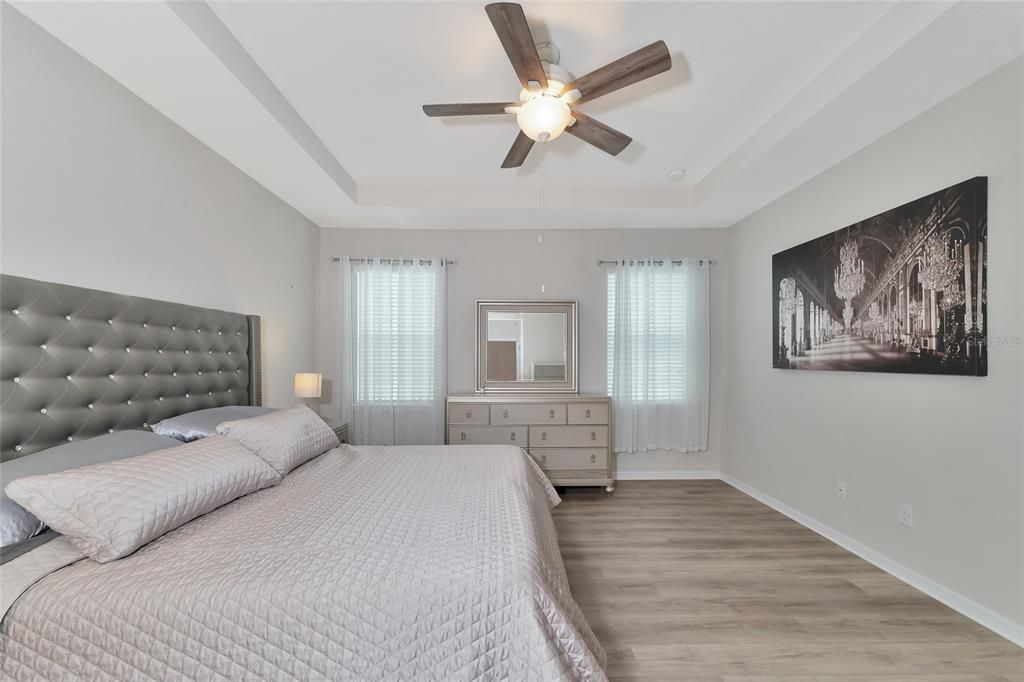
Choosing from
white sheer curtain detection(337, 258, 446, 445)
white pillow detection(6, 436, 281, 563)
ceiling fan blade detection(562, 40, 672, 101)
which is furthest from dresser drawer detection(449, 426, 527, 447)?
ceiling fan blade detection(562, 40, 672, 101)

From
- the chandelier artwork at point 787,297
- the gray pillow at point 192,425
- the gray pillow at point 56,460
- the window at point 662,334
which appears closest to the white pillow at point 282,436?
the gray pillow at point 192,425

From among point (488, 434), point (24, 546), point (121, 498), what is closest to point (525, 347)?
point (488, 434)

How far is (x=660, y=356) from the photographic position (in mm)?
4113

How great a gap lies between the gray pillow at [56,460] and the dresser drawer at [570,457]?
103 inches

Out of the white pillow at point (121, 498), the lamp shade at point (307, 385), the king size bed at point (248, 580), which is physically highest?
the lamp shade at point (307, 385)

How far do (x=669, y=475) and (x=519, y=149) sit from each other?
329 cm

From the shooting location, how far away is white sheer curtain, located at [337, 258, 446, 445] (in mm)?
3988

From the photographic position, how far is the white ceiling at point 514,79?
168 cm

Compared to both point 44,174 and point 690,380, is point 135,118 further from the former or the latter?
point 690,380

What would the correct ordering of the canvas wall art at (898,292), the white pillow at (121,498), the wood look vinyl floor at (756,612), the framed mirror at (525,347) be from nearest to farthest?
the white pillow at (121,498)
the wood look vinyl floor at (756,612)
the canvas wall art at (898,292)
the framed mirror at (525,347)

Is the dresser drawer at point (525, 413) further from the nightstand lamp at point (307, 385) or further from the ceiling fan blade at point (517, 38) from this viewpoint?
the ceiling fan blade at point (517, 38)

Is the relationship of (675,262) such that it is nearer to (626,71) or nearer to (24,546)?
(626,71)

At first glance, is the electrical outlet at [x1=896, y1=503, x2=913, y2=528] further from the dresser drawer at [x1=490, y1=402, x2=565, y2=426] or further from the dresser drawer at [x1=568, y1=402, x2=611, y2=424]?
the dresser drawer at [x1=490, y1=402, x2=565, y2=426]

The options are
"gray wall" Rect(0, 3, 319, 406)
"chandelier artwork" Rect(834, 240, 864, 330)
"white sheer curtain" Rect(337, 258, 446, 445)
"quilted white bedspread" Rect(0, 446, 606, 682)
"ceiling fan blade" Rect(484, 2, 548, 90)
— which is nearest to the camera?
"quilted white bedspread" Rect(0, 446, 606, 682)
